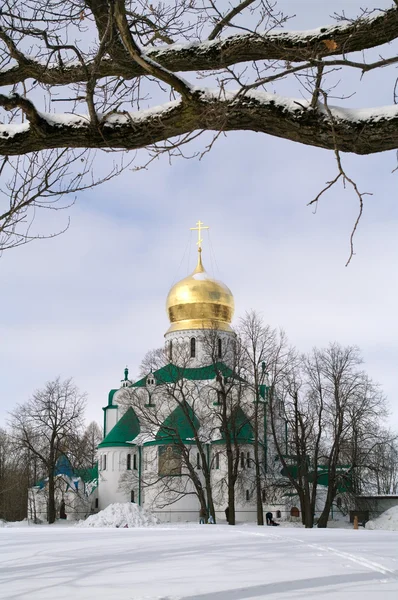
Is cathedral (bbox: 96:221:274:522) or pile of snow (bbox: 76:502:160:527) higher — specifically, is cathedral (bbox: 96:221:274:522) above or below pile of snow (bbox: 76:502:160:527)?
above

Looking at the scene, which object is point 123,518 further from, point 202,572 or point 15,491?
point 202,572

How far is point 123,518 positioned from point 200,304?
16.2 meters

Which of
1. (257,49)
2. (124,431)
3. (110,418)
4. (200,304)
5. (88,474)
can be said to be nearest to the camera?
(257,49)

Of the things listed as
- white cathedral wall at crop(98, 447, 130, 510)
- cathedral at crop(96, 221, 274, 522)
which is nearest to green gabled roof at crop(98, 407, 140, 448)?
cathedral at crop(96, 221, 274, 522)

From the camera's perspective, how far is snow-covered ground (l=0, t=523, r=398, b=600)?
6109mm

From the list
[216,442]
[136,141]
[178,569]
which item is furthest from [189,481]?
[136,141]

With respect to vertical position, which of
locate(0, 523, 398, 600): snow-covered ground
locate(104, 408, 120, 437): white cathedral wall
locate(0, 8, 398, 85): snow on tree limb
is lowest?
locate(0, 523, 398, 600): snow-covered ground

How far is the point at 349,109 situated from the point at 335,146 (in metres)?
0.38

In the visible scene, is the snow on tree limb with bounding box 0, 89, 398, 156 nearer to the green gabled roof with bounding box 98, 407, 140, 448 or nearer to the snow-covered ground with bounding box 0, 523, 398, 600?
the snow-covered ground with bounding box 0, 523, 398, 600

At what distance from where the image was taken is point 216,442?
130ft

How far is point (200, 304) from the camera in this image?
43.9 meters

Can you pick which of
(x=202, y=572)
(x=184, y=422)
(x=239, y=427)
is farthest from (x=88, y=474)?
(x=202, y=572)

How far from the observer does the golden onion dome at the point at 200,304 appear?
4388 cm

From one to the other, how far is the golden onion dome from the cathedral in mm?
60
